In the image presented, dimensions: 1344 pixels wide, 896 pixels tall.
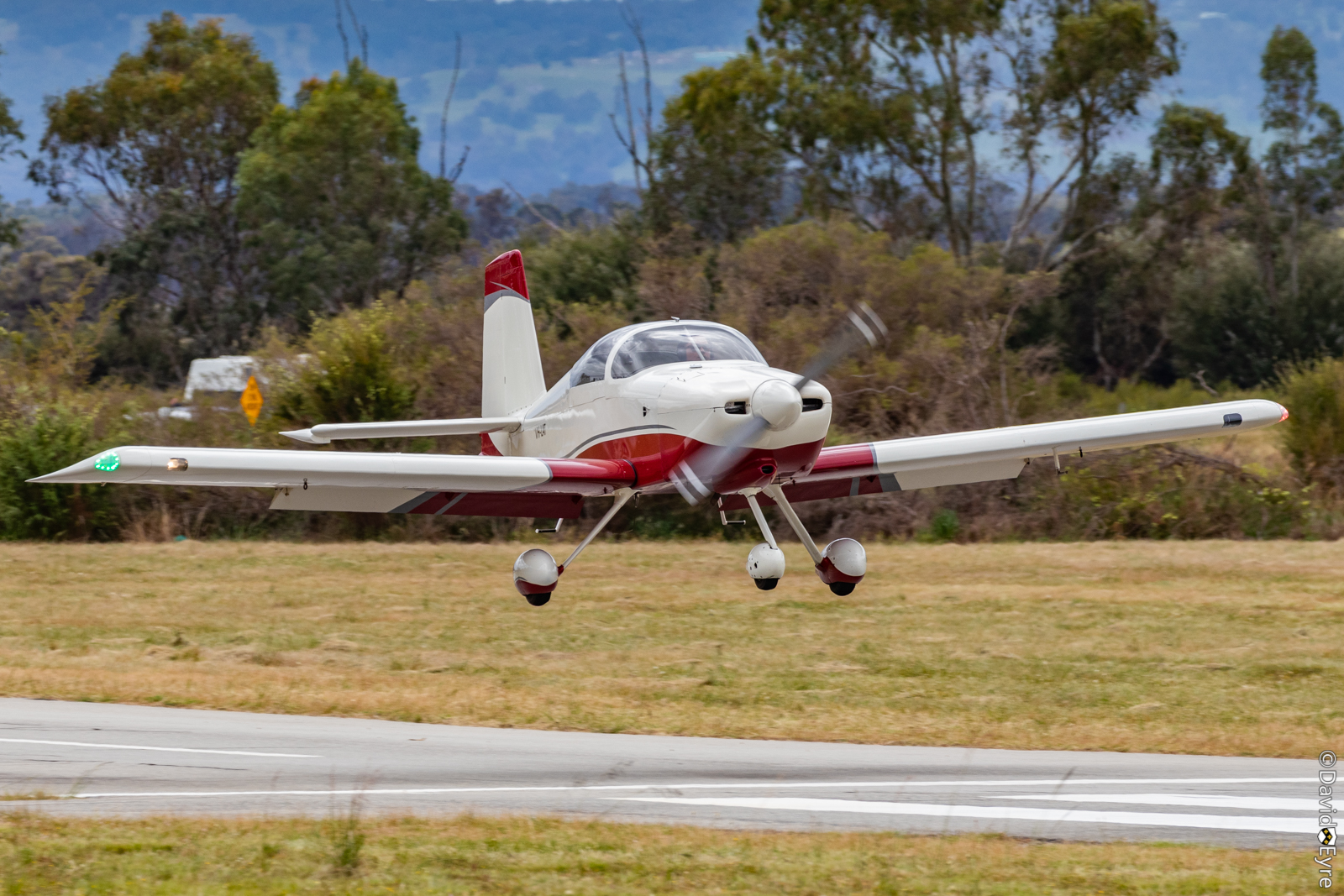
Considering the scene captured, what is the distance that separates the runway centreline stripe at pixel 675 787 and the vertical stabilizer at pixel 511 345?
5343mm

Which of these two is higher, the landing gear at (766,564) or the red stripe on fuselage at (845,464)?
the red stripe on fuselage at (845,464)

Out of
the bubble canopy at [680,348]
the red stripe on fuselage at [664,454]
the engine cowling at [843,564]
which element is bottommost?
the engine cowling at [843,564]

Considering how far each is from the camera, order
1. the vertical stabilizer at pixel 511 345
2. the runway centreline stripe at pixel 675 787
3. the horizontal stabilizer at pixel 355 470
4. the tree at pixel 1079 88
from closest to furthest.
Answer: the horizontal stabilizer at pixel 355 470, the runway centreline stripe at pixel 675 787, the vertical stabilizer at pixel 511 345, the tree at pixel 1079 88

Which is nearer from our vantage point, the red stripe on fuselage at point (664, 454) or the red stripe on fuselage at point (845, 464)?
the red stripe on fuselage at point (664, 454)

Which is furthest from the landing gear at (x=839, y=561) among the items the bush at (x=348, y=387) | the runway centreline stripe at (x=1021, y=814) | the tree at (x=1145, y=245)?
the tree at (x=1145, y=245)

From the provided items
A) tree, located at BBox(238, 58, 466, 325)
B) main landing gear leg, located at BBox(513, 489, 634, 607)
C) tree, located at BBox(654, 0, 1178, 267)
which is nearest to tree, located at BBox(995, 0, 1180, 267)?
tree, located at BBox(654, 0, 1178, 267)

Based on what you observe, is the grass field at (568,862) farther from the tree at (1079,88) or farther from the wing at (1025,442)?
the tree at (1079,88)

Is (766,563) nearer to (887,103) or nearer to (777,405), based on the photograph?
(777,405)

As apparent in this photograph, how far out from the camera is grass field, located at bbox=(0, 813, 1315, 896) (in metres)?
8.58

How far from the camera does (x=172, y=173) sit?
76250 millimetres

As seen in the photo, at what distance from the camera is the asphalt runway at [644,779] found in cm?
1099

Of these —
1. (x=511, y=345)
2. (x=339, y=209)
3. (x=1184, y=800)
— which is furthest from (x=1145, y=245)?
(x=1184, y=800)

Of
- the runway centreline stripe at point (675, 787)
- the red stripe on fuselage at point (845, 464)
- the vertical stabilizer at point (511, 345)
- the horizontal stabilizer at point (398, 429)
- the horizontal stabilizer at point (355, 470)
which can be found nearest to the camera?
the horizontal stabilizer at point (355, 470)

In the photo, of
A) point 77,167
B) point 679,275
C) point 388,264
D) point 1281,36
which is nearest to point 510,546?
point 679,275
